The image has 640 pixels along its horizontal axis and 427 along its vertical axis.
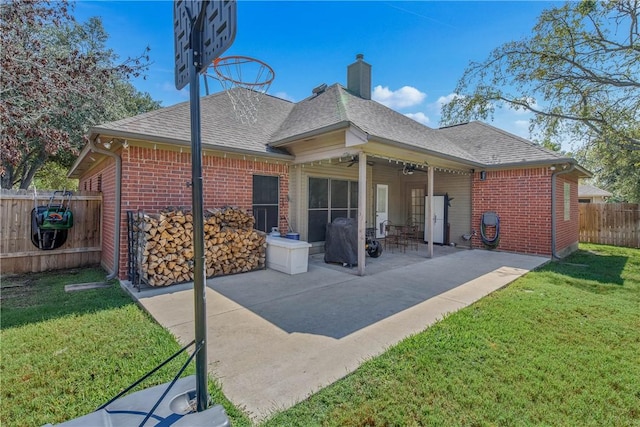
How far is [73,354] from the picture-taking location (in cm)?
301

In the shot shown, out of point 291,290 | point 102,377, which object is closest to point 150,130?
point 291,290

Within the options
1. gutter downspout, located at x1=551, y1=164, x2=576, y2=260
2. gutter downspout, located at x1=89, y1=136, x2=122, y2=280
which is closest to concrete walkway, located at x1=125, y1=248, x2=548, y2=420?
gutter downspout, located at x1=89, y1=136, x2=122, y2=280

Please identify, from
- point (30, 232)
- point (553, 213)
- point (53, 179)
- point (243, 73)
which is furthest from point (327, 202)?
point (53, 179)

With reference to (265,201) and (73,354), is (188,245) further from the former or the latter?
(73,354)

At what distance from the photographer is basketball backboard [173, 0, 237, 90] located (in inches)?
70.2

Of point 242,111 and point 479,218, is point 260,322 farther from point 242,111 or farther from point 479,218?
point 479,218

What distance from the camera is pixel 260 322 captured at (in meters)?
3.85

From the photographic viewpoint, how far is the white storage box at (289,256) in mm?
6281

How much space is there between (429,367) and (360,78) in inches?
385

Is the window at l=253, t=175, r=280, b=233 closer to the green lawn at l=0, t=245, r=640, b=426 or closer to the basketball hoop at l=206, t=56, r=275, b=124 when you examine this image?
the basketball hoop at l=206, t=56, r=275, b=124

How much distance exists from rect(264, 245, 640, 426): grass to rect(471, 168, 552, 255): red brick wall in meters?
4.67

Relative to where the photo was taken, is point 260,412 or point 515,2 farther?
point 515,2

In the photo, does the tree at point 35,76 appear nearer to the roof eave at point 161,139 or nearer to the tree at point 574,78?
the roof eave at point 161,139

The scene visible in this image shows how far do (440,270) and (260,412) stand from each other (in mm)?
5637
